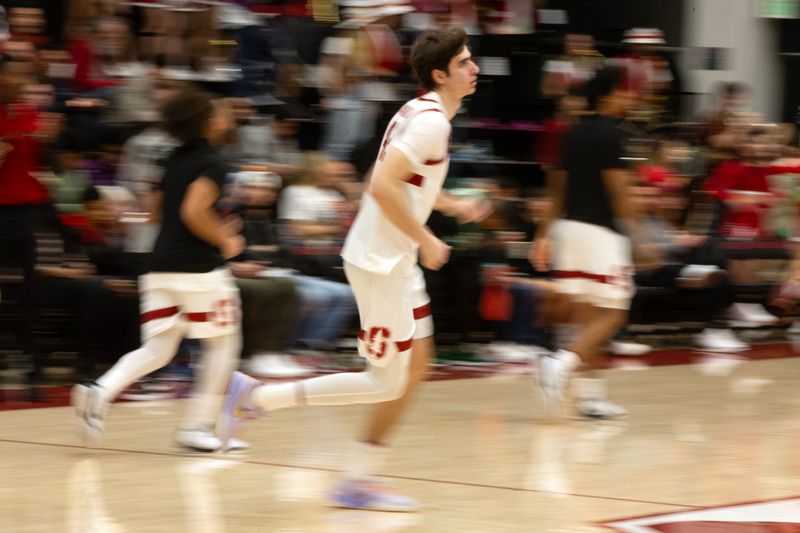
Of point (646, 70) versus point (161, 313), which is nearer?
point (161, 313)

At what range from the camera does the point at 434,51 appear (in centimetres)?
534

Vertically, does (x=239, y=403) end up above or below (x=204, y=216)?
below

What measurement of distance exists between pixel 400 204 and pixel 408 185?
18cm

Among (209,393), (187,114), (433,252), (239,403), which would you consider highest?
(187,114)

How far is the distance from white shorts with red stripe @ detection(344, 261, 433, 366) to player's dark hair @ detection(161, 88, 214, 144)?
4.37 feet

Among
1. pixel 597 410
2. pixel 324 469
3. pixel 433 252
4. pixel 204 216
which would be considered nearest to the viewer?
pixel 433 252

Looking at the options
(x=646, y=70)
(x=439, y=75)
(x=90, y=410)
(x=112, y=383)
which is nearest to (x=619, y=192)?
(x=439, y=75)

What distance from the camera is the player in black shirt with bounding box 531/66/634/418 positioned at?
7.09 meters

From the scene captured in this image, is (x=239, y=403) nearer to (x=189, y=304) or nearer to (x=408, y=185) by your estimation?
(x=189, y=304)

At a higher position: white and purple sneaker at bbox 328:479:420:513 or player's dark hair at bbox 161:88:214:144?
player's dark hair at bbox 161:88:214:144

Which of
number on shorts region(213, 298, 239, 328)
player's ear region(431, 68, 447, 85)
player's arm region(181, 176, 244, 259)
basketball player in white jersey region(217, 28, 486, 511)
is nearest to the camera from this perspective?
basketball player in white jersey region(217, 28, 486, 511)

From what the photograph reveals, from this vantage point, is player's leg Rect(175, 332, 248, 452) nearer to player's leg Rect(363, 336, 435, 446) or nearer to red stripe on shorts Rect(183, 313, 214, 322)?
red stripe on shorts Rect(183, 313, 214, 322)

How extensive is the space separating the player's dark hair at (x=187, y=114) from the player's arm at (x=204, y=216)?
21 centimetres

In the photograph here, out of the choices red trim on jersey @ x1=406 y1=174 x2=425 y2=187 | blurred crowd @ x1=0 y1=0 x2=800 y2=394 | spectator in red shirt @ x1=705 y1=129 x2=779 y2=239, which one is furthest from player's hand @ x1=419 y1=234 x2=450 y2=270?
spectator in red shirt @ x1=705 y1=129 x2=779 y2=239
